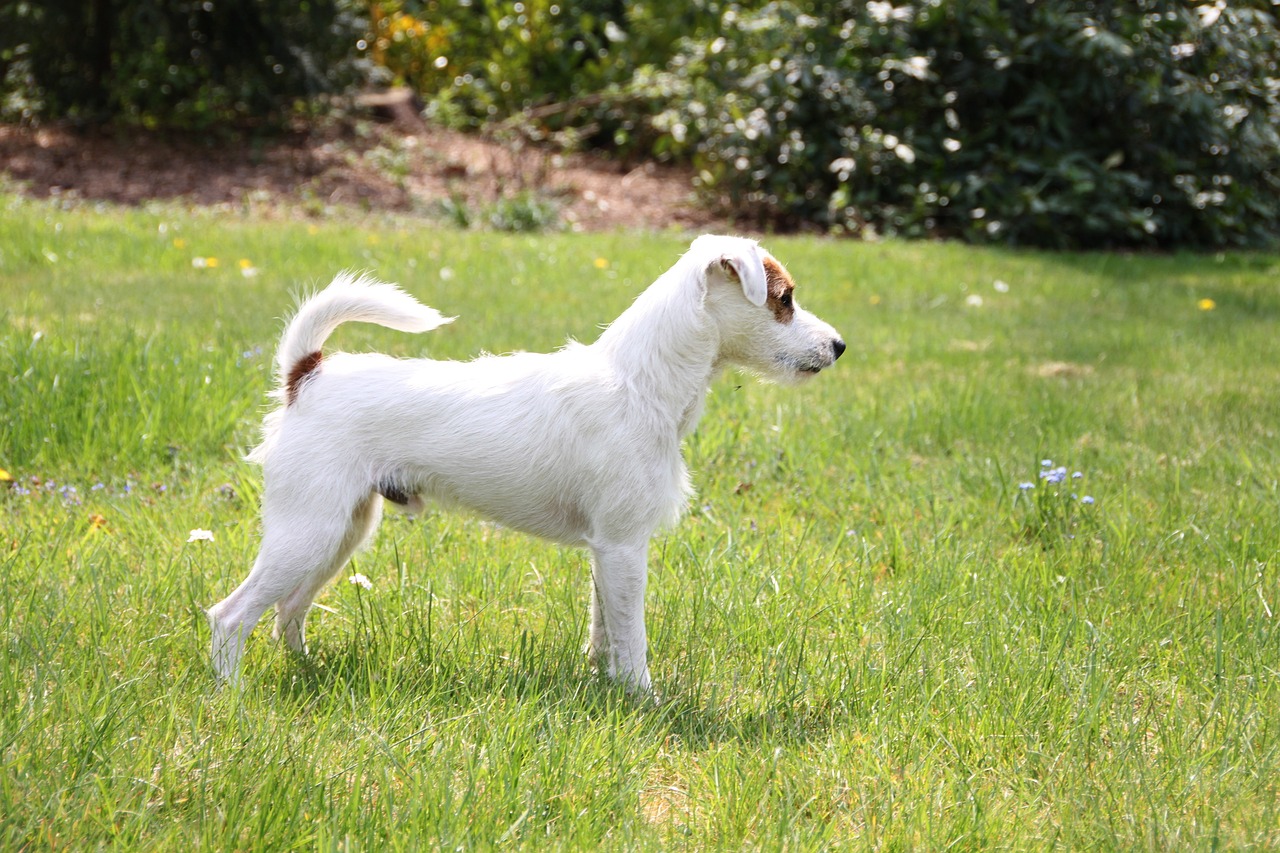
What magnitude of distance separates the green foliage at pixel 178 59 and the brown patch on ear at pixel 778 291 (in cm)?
1076

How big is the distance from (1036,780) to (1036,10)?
10.4 m

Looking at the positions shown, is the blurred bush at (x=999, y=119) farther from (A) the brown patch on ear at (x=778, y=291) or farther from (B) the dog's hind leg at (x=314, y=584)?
(B) the dog's hind leg at (x=314, y=584)

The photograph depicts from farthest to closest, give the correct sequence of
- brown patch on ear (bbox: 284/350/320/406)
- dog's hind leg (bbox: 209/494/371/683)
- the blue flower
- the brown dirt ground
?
the brown dirt ground, the blue flower, brown patch on ear (bbox: 284/350/320/406), dog's hind leg (bbox: 209/494/371/683)

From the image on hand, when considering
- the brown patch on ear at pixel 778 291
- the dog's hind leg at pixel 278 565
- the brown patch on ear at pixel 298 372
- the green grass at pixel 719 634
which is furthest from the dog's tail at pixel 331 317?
the brown patch on ear at pixel 778 291

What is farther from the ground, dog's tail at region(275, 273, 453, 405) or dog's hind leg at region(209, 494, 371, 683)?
dog's tail at region(275, 273, 453, 405)

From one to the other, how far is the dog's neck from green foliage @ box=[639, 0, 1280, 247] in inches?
335

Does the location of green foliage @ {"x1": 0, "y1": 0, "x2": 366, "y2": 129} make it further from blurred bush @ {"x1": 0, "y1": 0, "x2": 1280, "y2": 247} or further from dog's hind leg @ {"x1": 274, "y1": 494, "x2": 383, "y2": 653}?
dog's hind leg @ {"x1": 274, "y1": 494, "x2": 383, "y2": 653}

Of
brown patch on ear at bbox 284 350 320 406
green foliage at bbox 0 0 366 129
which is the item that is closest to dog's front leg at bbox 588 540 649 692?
brown patch on ear at bbox 284 350 320 406

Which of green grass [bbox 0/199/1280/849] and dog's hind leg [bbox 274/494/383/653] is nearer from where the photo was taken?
green grass [bbox 0/199/1280/849]

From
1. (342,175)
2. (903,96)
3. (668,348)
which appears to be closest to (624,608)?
(668,348)

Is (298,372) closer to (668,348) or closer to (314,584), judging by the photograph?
(314,584)

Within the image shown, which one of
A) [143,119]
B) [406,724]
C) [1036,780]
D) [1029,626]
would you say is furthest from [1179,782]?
[143,119]

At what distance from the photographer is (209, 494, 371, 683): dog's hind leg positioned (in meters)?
2.83

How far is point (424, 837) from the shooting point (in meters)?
2.17
